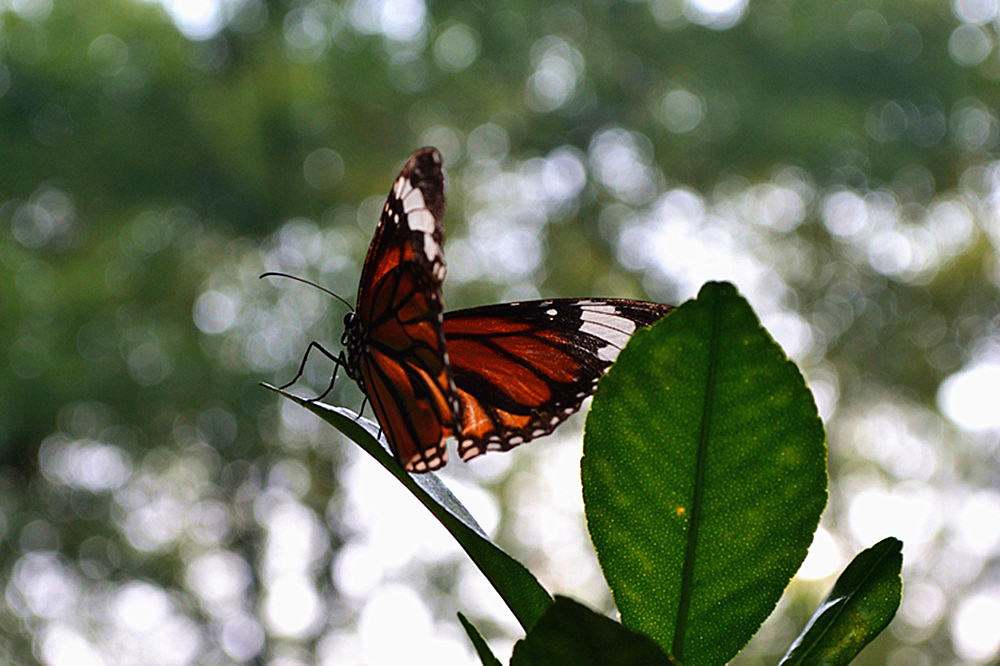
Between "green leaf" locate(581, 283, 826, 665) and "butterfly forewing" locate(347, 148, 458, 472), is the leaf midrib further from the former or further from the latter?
"butterfly forewing" locate(347, 148, 458, 472)

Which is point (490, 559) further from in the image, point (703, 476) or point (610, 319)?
point (610, 319)

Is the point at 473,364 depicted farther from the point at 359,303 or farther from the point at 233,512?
the point at 233,512

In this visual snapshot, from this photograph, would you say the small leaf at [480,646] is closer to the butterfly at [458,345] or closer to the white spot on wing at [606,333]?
→ the butterfly at [458,345]

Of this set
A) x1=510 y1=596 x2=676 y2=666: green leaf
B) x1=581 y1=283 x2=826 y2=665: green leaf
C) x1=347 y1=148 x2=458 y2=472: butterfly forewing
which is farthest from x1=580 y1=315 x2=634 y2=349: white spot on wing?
x1=510 y1=596 x2=676 y2=666: green leaf

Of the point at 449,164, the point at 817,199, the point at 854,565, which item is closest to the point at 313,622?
the point at 449,164

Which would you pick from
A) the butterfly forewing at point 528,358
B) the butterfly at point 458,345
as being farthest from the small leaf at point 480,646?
the butterfly forewing at point 528,358
